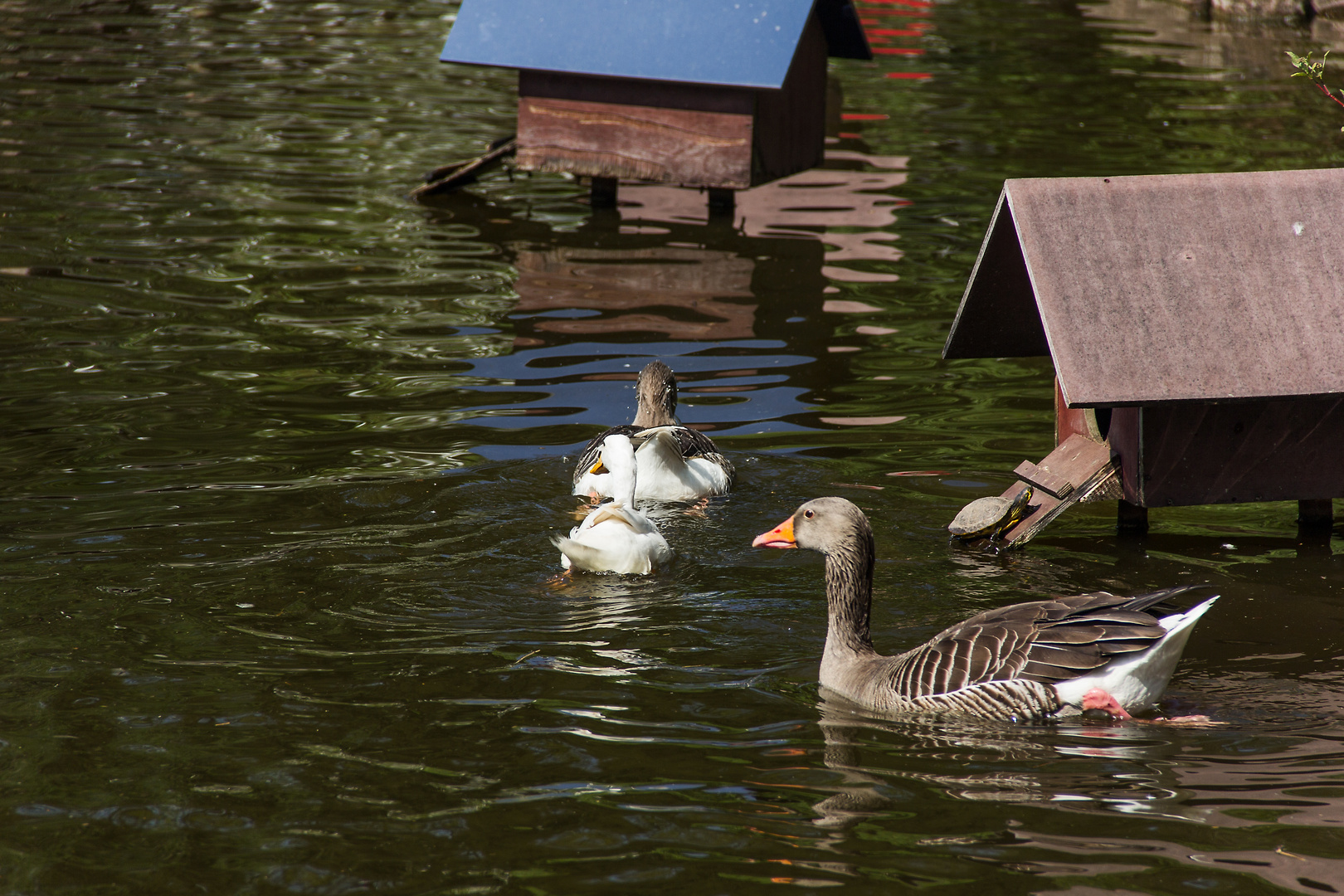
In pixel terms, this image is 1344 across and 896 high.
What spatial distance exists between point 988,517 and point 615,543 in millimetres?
2188

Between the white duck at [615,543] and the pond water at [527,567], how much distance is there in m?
0.17

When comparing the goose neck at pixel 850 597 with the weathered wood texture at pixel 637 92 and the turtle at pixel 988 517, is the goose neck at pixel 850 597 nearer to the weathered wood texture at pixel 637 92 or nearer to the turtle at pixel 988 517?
the turtle at pixel 988 517

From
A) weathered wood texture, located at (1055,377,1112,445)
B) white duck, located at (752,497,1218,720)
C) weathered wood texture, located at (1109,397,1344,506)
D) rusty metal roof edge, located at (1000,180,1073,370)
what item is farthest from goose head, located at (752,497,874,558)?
weathered wood texture, located at (1055,377,1112,445)

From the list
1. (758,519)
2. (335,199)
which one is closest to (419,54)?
(335,199)

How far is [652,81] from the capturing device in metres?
14.4

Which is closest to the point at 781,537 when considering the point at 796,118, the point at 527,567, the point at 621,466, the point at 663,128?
the point at 621,466

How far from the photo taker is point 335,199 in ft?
53.9

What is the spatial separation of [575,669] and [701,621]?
0.88m

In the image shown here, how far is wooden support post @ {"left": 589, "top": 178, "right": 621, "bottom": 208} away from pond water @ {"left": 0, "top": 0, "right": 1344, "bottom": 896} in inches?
15.6

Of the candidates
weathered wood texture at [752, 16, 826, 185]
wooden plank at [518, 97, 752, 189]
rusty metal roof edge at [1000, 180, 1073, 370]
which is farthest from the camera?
weathered wood texture at [752, 16, 826, 185]

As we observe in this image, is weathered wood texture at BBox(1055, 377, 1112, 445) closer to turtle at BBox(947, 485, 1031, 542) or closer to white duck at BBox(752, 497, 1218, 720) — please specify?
turtle at BBox(947, 485, 1031, 542)

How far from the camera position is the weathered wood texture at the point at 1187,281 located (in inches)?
271

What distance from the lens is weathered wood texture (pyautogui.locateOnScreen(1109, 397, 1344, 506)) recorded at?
7609mm

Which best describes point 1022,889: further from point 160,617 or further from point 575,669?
point 160,617
